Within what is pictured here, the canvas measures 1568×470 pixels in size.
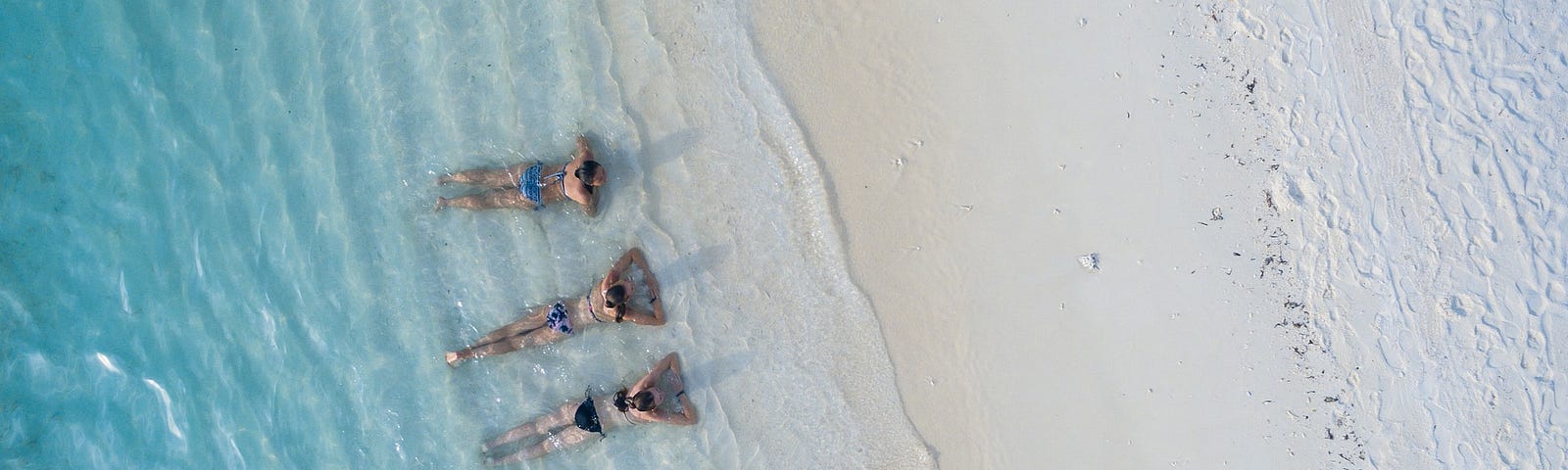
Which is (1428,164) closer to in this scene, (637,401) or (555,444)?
(637,401)

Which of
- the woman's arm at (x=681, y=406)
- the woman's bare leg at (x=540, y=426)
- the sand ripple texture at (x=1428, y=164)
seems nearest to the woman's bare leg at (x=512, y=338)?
the woman's bare leg at (x=540, y=426)

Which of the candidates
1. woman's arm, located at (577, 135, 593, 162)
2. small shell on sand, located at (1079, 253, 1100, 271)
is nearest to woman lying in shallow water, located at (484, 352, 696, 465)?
woman's arm, located at (577, 135, 593, 162)

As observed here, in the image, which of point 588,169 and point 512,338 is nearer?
point 588,169

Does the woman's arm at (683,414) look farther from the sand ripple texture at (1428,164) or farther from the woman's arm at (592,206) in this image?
the sand ripple texture at (1428,164)

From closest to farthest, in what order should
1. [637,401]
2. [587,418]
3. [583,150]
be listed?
[637,401] → [583,150] → [587,418]

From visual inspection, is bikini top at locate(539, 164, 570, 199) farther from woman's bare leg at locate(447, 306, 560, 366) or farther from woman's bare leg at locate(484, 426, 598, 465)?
woman's bare leg at locate(484, 426, 598, 465)

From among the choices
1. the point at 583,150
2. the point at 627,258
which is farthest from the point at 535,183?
the point at 627,258

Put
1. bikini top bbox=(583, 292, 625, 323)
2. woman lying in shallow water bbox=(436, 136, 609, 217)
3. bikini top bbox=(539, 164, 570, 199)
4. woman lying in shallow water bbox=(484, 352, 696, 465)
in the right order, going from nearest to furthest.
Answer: bikini top bbox=(583, 292, 625, 323)
woman lying in shallow water bbox=(436, 136, 609, 217)
woman lying in shallow water bbox=(484, 352, 696, 465)
bikini top bbox=(539, 164, 570, 199)

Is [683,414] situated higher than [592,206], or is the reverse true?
[592,206]
